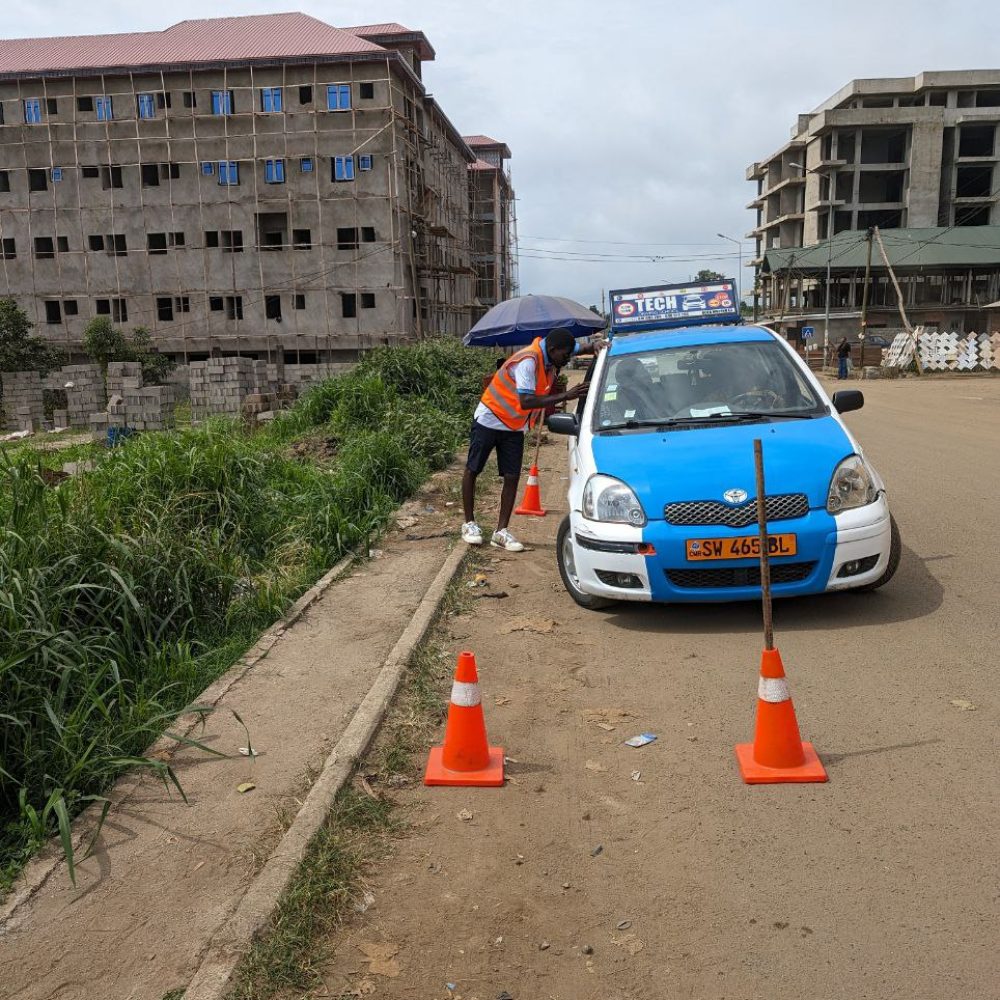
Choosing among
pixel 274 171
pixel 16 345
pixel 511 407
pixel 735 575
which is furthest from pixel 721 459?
pixel 274 171

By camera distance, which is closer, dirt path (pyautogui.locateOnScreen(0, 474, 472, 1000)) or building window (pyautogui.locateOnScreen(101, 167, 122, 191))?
dirt path (pyautogui.locateOnScreen(0, 474, 472, 1000))

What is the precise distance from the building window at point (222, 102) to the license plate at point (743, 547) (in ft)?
160

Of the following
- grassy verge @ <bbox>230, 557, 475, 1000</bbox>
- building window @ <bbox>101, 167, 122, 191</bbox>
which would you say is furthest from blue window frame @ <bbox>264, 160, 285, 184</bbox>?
grassy verge @ <bbox>230, 557, 475, 1000</bbox>

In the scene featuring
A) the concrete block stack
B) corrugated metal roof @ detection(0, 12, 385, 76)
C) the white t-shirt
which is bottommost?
the concrete block stack

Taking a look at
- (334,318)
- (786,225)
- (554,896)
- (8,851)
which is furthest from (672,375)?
(786,225)

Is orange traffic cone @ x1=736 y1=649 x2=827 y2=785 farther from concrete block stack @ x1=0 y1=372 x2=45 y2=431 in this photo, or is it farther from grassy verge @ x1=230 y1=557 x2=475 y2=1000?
concrete block stack @ x1=0 y1=372 x2=45 y2=431

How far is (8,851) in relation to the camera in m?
3.43

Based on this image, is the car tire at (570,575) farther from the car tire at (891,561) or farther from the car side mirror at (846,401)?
the car side mirror at (846,401)

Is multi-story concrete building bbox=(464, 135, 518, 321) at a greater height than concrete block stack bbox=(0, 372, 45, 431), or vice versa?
multi-story concrete building bbox=(464, 135, 518, 321)

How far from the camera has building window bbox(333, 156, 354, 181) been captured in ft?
155

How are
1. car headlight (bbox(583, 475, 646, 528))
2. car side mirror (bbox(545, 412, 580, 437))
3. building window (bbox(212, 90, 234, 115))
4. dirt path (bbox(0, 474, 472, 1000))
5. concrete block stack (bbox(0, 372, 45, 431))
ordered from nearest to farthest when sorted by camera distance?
1. dirt path (bbox(0, 474, 472, 1000))
2. car headlight (bbox(583, 475, 646, 528))
3. car side mirror (bbox(545, 412, 580, 437))
4. concrete block stack (bbox(0, 372, 45, 431))
5. building window (bbox(212, 90, 234, 115))

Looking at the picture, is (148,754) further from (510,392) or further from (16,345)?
(16,345)

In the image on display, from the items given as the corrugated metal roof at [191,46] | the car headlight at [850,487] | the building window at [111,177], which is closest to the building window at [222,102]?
the corrugated metal roof at [191,46]

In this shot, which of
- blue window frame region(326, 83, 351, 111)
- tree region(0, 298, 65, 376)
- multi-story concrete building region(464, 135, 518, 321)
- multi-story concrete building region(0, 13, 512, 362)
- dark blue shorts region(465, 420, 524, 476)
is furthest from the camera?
multi-story concrete building region(464, 135, 518, 321)
